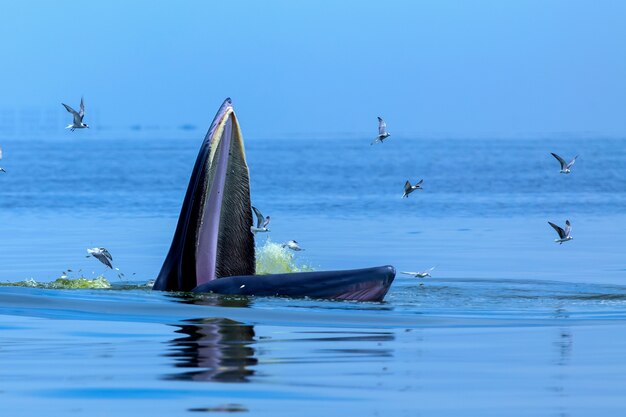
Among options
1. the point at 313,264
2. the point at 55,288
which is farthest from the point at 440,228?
the point at 55,288

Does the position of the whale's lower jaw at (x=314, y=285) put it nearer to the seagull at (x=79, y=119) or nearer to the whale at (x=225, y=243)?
the whale at (x=225, y=243)

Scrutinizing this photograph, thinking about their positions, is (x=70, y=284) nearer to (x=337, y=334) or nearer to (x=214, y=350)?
(x=337, y=334)

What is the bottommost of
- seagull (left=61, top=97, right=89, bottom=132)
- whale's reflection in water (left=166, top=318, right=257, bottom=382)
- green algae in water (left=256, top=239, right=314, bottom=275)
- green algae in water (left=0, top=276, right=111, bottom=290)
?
whale's reflection in water (left=166, top=318, right=257, bottom=382)

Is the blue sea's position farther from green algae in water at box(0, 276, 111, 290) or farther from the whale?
green algae in water at box(0, 276, 111, 290)

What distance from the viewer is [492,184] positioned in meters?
68.3

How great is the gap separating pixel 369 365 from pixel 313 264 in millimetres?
13990

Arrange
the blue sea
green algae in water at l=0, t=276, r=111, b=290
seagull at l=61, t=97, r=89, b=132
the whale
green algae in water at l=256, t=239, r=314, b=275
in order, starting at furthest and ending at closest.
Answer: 1. seagull at l=61, t=97, r=89, b=132
2. green algae in water at l=256, t=239, r=314, b=275
3. green algae in water at l=0, t=276, r=111, b=290
4. the whale
5. the blue sea

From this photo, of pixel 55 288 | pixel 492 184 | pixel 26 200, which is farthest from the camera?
pixel 492 184

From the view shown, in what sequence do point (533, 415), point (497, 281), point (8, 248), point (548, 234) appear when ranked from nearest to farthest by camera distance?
1. point (533, 415)
2. point (497, 281)
3. point (8, 248)
4. point (548, 234)

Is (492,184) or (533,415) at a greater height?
(492,184)

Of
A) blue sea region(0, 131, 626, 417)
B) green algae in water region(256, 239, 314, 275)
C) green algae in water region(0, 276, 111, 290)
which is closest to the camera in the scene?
blue sea region(0, 131, 626, 417)

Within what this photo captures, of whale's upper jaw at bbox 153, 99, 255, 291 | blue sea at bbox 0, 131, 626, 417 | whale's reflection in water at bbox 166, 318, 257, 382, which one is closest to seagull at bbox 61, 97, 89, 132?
blue sea at bbox 0, 131, 626, 417

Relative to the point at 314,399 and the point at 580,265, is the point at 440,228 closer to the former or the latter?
the point at 580,265

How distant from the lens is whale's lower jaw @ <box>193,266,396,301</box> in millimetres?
17719
